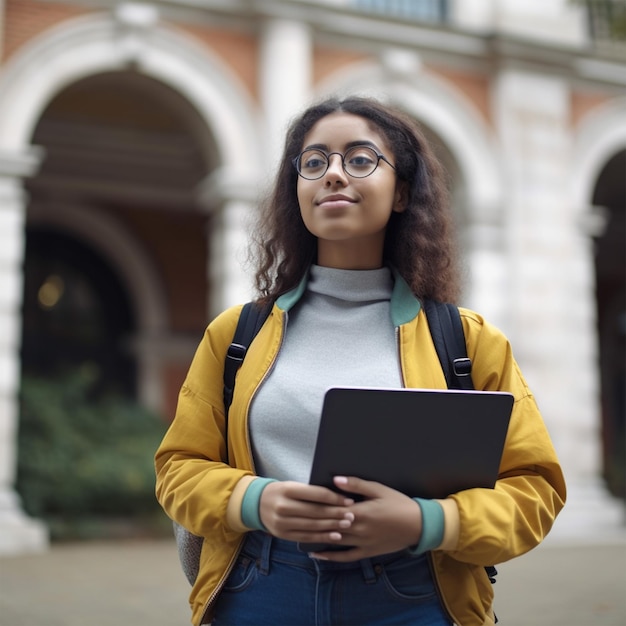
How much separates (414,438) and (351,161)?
64 cm

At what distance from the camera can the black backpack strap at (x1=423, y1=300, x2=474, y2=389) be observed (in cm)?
184

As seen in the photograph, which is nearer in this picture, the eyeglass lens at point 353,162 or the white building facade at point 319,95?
the eyeglass lens at point 353,162

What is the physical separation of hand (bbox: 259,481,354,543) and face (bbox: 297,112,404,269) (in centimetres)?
59

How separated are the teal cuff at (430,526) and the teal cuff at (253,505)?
29 centimetres

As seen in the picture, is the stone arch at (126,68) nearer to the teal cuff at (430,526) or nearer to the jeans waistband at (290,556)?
the jeans waistband at (290,556)

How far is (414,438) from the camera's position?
5.34ft

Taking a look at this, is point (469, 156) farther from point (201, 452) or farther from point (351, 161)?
point (201, 452)

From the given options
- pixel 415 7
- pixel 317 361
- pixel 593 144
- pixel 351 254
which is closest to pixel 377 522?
pixel 317 361

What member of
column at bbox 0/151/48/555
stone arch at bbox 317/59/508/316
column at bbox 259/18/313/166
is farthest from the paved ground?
column at bbox 259/18/313/166

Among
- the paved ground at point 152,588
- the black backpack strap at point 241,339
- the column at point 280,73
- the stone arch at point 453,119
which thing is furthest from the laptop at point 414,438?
the stone arch at point 453,119

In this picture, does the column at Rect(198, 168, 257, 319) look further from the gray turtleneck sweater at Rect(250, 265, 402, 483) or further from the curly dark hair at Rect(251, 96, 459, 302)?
the gray turtleneck sweater at Rect(250, 265, 402, 483)

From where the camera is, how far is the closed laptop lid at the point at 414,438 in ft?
5.15

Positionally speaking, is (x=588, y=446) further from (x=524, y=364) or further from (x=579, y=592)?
(x=579, y=592)

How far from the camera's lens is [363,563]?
1712 millimetres
